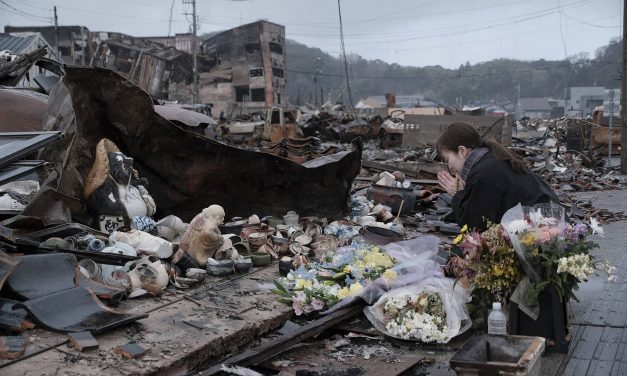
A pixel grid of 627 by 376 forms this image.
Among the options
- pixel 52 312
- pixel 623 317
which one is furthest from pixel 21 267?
pixel 623 317

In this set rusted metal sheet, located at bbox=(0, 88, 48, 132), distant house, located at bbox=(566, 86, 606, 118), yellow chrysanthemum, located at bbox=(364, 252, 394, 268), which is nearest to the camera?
yellow chrysanthemum, located at bbox=(364, 252, 394, 268)

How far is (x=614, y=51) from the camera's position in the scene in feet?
263

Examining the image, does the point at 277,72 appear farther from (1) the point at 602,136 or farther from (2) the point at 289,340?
(2) the point at 289,340

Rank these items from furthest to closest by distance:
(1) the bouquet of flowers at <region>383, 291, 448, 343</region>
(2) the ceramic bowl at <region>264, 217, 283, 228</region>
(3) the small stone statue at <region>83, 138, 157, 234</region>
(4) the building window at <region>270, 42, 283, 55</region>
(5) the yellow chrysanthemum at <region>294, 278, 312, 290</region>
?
(4) the building window at <region>270, 42, 283, 55</region> → (2) the ceramic bowl at <region>264, 217, 283, 228</region> → (3) the small stone statue at <region>83, 138, 157, 234</region> → (5) the yellow chrysanthemum at <region>294, 278, 312, 290</region> → (1) the bouquet of flowers at <region>383, 291, 448, 343</region>

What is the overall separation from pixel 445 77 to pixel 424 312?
313 ft

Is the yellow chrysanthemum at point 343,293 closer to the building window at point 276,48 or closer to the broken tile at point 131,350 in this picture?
the broken tile at point 131,350

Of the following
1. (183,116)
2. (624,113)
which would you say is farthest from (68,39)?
(183,116)

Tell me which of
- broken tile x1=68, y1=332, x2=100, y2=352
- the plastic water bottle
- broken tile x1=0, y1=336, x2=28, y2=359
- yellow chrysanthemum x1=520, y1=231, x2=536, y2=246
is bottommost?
broken tile x1=68, y1=332, x2=100, y2=352

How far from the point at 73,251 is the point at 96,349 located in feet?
5.34

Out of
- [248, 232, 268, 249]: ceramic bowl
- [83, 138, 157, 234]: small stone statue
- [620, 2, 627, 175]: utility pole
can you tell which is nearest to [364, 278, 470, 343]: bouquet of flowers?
[248, 232, 268, 249]: ceramic bowl

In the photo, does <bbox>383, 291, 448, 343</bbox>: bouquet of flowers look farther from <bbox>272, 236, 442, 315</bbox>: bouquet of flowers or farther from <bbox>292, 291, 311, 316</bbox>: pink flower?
<bbox>292, 291, 311, 316</bbox>: pink flower

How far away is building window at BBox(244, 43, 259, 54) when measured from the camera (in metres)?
58.6

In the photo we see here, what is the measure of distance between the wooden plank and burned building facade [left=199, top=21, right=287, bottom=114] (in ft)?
174

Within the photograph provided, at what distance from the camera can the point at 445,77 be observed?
318ft
